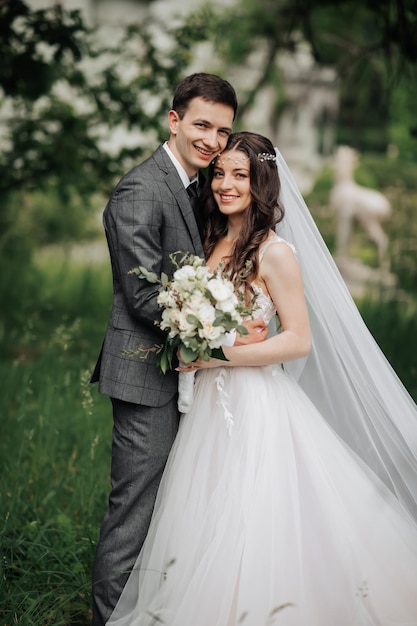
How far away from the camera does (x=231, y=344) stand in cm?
307

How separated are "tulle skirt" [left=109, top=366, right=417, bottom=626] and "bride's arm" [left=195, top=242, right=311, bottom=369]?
14cm

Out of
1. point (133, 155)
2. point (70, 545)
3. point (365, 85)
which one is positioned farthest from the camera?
point (365, 85)

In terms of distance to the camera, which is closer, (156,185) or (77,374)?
(156,185)

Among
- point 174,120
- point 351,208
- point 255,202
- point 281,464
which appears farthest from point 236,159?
point 351,208

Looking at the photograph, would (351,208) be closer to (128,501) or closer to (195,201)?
(195,201)

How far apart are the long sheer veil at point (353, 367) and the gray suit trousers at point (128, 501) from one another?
0.77 m

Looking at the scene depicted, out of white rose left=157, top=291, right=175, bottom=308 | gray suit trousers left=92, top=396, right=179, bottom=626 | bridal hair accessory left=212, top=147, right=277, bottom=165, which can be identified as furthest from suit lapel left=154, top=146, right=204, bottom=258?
gray suit trousers left=92, top=396, right=179, bottom=626

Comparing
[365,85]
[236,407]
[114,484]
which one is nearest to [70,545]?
[114,484]

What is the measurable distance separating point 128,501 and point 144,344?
628 millimetres

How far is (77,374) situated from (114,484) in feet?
7.56

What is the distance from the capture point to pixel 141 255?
3039 millimetres

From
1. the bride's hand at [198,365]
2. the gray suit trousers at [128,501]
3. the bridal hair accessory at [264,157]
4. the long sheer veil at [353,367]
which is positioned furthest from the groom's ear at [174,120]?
the gray suit trousers at [128,501]

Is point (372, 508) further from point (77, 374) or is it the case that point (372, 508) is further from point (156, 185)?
point (77, 374)

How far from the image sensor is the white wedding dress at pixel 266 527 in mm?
2965
